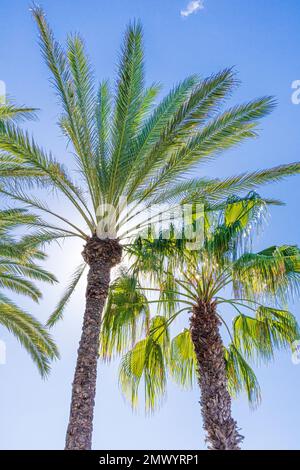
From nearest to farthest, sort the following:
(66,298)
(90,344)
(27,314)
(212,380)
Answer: (90,344)
(212,380)
(66,298)
(27,314)

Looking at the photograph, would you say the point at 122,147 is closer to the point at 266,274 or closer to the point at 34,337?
the point at 266,274

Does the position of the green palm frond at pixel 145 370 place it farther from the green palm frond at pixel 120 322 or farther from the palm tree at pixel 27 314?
the palm tree at pixel 27 314

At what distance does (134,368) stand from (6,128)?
553cm

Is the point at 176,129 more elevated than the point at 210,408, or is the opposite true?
the point at 176,129

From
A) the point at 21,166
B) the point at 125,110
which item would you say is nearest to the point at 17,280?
the point at 21,166

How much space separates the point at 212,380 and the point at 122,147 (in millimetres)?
4771

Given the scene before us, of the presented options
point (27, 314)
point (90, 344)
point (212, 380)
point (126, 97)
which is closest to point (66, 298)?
point (27, 314)

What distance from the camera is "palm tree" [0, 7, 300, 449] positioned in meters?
8.04

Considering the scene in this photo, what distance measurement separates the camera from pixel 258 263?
24.8 feet

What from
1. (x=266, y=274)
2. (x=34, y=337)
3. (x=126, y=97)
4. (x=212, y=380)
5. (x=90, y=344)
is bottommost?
→ (x=212, y=380)

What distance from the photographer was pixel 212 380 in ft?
25.4
